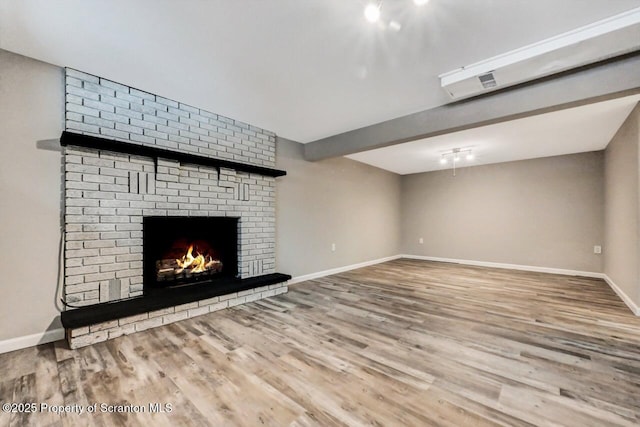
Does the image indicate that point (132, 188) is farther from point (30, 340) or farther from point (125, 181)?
point (30, 340)

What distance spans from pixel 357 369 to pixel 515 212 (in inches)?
216

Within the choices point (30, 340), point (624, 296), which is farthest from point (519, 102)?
point (30, 340)

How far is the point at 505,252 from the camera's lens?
563cm

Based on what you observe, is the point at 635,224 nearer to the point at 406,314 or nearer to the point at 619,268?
the point at 619,268

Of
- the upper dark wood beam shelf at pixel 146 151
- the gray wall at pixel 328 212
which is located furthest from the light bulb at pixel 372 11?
the gray wall at pixel 328 212

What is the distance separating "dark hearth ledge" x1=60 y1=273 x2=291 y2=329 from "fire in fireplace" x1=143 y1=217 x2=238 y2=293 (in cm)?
18

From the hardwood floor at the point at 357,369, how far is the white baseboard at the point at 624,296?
0.29 ft

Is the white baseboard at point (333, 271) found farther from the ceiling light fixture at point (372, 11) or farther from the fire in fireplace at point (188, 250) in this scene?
the ceiling light fixture at point (372, 11)

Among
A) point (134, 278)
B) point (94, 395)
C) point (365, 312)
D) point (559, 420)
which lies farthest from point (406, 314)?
point (134, 278)

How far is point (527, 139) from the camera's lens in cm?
411

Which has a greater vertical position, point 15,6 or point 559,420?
point 15,6

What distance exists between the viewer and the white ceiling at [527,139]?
10.3 ft

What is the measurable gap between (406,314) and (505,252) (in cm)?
408

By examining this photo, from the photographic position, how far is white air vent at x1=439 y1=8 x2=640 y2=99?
5.61 ft
